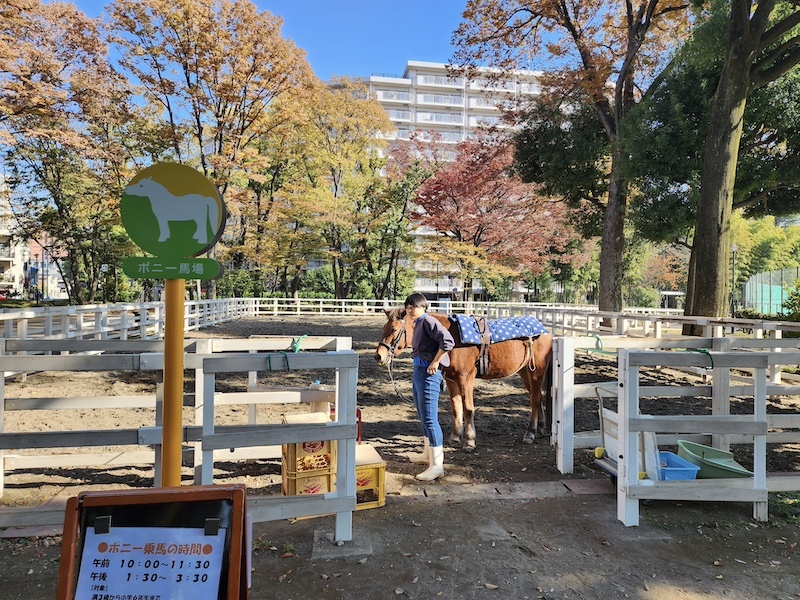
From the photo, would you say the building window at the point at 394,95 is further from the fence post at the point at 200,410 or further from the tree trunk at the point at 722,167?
the fence post at the point at 200,410

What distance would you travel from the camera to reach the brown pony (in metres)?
5.37

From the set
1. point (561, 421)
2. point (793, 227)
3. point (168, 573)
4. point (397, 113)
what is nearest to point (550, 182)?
point (561, 421)

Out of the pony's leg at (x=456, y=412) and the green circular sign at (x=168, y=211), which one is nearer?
the green circular sign at (x=168, y=211)

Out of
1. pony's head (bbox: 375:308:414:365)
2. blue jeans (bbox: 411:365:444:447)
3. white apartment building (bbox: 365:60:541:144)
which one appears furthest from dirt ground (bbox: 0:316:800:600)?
white apartment building (bbox: 365:60:541:144)

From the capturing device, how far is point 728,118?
10562mm

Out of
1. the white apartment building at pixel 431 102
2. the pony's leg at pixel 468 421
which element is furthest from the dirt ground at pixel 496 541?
the white apartment building at pixel 431 102

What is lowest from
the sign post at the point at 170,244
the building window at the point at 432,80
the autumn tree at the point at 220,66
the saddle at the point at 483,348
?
the saddle at the point at 483,348

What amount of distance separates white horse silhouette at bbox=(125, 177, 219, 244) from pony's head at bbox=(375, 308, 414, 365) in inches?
92.7

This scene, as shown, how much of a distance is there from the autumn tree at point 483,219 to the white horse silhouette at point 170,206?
27278 mm

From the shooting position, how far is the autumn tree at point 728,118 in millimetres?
10242

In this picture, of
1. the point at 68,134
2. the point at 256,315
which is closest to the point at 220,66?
the point at 68,134

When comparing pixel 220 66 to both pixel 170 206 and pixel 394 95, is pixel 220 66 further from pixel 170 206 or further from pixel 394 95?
pixel 394 95

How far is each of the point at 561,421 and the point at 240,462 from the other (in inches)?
119

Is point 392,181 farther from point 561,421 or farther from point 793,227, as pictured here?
point 793,227
